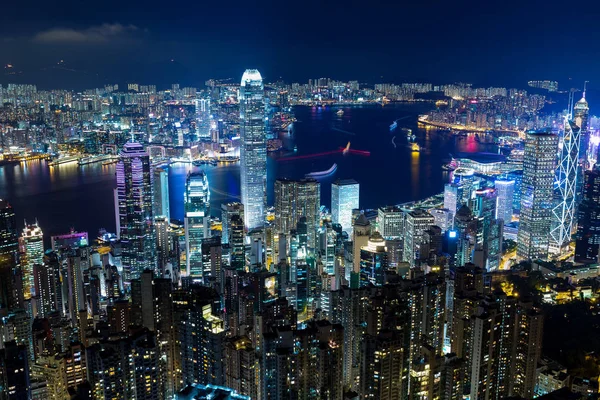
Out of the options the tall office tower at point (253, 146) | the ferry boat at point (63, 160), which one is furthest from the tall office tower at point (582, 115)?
the ferry boat at point (63, 160)

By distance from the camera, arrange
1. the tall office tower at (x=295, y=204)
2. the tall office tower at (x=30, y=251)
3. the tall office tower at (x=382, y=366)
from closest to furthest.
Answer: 1. the tall office tower at (x=382, y=366)
2. the tall office tower at (x=30, y=251)
3. the tall office tower at (x=295, y=204)

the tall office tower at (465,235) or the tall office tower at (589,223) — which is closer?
the tall office tower at (465,235)

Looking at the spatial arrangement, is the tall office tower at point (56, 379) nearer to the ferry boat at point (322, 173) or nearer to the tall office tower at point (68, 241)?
the tall office tower at point (68, 241)

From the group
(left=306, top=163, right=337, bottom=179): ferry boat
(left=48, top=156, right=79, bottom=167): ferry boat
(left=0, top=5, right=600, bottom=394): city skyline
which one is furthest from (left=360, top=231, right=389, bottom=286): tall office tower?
(left=48, top=156, right=79, bottom=167): ferry boat

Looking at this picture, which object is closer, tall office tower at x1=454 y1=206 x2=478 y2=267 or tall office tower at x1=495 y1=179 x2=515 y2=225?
tall office tower at x1=454 y1=206 x2=478 y2=267

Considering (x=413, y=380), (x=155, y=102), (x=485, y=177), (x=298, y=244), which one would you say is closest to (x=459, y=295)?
(x=413, y=380)

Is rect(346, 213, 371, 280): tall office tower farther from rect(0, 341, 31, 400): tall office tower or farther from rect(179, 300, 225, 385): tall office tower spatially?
rect(0, 341, 31, 400): tall office tower
